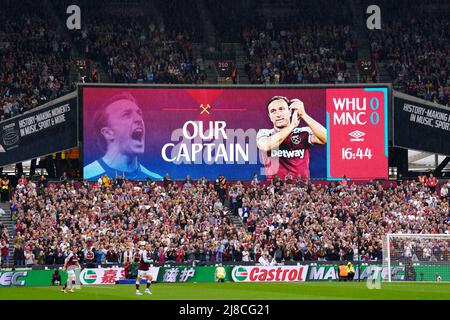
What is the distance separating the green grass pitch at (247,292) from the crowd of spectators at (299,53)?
66.0 ft

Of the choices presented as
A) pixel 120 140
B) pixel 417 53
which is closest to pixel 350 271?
pixel 120 140

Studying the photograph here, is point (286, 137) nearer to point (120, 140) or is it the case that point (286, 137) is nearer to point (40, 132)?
point (120, 140)

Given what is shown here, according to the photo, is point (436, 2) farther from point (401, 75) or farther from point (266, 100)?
point (266, 100)

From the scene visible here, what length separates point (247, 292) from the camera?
168 feet

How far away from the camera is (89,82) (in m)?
71.7

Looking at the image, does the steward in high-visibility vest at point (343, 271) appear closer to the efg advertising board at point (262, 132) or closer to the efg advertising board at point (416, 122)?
the efg advertising board at point (262, 132)

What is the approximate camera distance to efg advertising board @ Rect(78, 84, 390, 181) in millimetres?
72000

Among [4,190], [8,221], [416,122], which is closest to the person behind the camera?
[8,221]

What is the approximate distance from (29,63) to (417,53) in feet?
83.0

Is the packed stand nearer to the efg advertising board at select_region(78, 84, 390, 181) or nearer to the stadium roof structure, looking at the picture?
the efg advertising board at select_region(78, 84, 390, 181)

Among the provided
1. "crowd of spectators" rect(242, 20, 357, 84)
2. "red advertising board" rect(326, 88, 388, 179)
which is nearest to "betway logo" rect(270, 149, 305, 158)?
"red advertising board" rect(326, 88, 388, 179)

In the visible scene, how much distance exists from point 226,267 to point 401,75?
21.8m

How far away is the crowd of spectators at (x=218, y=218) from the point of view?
6209 cm
